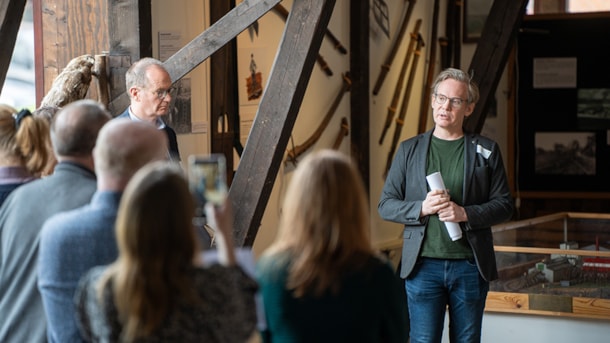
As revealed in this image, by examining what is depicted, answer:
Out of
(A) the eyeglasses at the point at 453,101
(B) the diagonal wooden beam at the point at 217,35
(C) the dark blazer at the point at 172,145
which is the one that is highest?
(B) the diagonal wooden beam at the point at 217,35

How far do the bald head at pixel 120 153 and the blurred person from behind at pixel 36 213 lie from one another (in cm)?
36

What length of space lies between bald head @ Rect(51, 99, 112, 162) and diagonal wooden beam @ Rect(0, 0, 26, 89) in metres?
2.73

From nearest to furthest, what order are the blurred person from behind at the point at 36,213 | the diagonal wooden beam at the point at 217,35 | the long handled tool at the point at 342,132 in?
the blurred person from behind at the point at 36,213
the diagonal wooden beam at the point at 217,35
the long handled tool at the point at 342,132

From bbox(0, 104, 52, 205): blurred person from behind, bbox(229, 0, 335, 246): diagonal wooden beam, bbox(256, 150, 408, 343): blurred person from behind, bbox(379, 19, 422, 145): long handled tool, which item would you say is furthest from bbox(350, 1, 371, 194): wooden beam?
bbox(256, 150, 408, 343): blurred person from behind

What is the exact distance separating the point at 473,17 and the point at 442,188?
608cm

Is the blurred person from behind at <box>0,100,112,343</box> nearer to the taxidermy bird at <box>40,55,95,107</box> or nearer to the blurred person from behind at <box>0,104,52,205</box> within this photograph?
the blurred person from behind at <box>0,104,52,205</box>

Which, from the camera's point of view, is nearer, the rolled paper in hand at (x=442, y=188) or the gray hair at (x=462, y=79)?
the rolled paper in hand at (x=442, y=188)

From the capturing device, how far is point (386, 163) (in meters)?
8.81

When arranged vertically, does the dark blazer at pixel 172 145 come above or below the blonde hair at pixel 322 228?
above

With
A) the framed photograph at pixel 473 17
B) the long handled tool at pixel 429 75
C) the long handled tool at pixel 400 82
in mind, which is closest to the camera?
the long handled tool at pixel 400 82

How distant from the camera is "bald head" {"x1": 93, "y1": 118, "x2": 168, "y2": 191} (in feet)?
9.07

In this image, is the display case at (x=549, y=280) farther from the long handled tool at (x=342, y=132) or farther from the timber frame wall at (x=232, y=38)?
the long handled tool at (x=342, y=132)

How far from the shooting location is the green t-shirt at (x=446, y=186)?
14.6ft

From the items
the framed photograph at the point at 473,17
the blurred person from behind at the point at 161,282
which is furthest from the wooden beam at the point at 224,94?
the framed photograph at the point at 473,17
